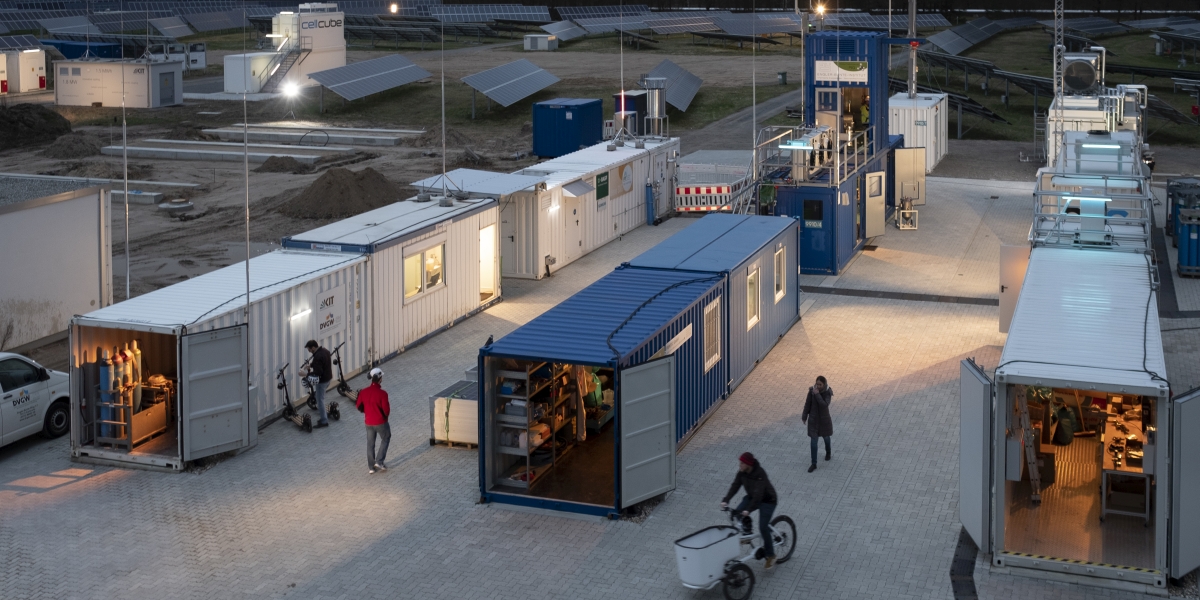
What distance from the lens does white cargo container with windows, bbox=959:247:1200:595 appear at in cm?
1290

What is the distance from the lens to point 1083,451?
16.7 m

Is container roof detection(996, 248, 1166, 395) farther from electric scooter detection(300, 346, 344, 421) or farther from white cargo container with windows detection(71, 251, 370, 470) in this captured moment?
white cargo container with windows detection(71, 251, 370, 470)

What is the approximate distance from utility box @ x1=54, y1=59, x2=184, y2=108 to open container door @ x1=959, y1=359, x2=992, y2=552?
5158 cm

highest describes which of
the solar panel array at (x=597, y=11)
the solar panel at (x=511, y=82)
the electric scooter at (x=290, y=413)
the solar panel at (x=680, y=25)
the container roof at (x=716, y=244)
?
the solar panel array at (x=597, y=11)

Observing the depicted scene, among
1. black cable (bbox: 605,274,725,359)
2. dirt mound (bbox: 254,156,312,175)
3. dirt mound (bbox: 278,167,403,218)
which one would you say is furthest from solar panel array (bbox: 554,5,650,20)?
black cable (bbox: 605,274,725,359)

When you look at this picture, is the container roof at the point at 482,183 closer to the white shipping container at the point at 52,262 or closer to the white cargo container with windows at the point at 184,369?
the white shipping container at the point at 52,262

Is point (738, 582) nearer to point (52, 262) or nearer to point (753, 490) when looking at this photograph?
point (753, 490)

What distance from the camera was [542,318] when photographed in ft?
56.0

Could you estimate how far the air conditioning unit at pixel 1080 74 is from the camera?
133 ft

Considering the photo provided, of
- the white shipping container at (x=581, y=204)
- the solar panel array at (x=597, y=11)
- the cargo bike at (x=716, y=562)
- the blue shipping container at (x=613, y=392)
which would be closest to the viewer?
the cargo bike at (x=716, y=562)

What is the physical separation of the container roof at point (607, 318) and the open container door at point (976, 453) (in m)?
4.03

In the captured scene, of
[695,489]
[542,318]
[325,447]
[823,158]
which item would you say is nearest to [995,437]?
[695,489]

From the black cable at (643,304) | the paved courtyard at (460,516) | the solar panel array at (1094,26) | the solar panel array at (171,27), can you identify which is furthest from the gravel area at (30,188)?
the solar panel array at (1094,26)

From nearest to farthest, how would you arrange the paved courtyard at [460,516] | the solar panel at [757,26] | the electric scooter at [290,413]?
the paved courtyard at [460,516]
the electric scooter at [290,413]
the solar panel at [757,26]
